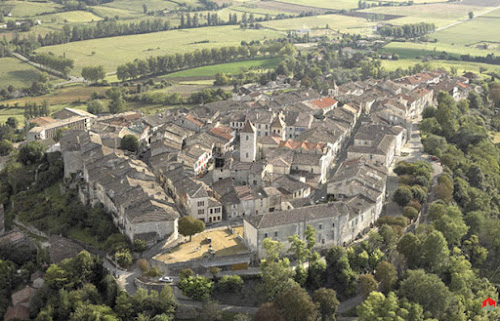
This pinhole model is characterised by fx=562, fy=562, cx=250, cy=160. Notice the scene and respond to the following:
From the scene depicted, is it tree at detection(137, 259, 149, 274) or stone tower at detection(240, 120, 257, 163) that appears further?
stone tower at detection(240, 120, 257, 163)

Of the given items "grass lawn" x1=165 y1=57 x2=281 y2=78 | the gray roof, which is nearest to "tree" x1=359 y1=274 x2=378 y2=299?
the gray roof

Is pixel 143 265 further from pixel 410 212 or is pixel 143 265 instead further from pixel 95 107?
pixel 95 107

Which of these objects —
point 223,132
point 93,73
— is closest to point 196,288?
point 223,132

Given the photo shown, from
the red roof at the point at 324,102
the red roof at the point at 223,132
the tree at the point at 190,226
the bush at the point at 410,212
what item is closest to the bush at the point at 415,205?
the bush at the point at 410,212

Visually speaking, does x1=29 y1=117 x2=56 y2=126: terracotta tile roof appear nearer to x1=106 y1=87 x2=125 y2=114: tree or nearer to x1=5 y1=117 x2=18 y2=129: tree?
x1=5 y1=117 x2=18 y2=129: tree

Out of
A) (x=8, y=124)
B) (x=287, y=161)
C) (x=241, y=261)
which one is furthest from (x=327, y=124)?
(x=8, y=124)

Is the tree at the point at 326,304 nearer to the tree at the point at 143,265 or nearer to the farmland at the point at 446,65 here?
the tree at the point at 143,265
